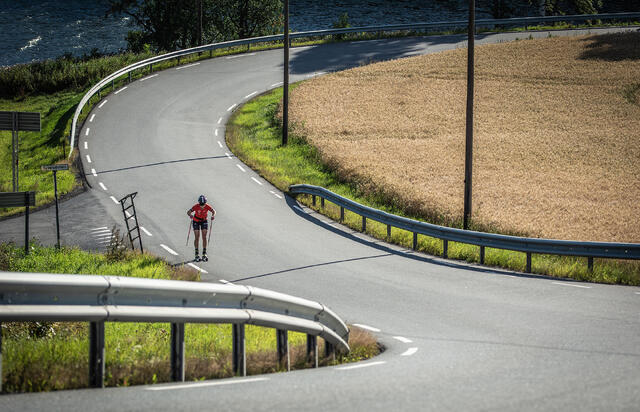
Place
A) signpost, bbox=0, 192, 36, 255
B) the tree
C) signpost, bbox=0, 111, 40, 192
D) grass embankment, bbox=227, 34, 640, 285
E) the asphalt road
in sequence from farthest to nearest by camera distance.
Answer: the tree
grass embankment, bbox=227, 34, 640, 285
signpost, bbox=0, 111, 40, 192
signpost, bbox=0, 192, 36, 255
the asphalt road

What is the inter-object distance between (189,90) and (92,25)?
197 feet

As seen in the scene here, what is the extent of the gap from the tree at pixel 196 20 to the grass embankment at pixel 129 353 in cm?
4895

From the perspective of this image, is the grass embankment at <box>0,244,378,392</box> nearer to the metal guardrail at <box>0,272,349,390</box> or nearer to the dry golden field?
the metal guardrail at <box>0,272,349,390</box>

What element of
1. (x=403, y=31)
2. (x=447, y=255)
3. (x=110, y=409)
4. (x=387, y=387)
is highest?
(x=403, y=31)

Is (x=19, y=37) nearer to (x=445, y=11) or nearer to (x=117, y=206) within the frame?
(x=445, y=11)

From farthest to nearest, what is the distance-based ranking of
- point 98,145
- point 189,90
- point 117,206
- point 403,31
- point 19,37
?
point 19,37 < point 403,31 < point 189,90 < point 98,145 < point 117,206

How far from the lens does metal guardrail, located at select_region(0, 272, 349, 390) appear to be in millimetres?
5719

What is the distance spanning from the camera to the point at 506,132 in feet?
117

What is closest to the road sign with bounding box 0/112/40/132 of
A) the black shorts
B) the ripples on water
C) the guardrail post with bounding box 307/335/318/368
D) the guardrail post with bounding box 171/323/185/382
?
the black shorts

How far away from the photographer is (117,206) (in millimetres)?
23672

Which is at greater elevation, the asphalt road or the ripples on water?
the ripples on water

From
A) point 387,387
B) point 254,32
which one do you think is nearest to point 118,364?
point 387,387

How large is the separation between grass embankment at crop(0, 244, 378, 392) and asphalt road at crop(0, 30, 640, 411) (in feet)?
1.44

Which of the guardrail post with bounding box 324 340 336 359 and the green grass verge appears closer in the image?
the guardrail post with bounding box 324 340 336 359
